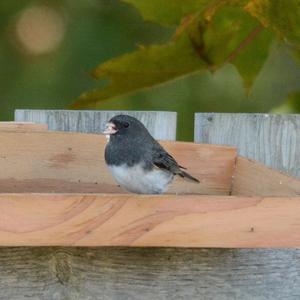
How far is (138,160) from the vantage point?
9.57 feet

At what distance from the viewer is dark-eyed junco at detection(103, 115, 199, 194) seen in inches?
109

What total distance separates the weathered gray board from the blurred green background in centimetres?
118

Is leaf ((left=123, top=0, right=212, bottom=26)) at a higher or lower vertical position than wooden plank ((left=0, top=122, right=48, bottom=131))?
higher

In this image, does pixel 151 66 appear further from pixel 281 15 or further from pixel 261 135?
pixel 261 135

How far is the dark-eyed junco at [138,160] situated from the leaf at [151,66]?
41cm

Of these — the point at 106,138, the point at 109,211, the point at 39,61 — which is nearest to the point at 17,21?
the point at 39,61

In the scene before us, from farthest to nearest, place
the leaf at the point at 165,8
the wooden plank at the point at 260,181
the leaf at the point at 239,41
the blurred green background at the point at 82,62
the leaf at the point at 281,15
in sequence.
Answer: the blurred green background at the point at 82,62 < the wooden plank at the point at 260,181 < the leaf at the point at 239,41 < the leaf at the point at 165,8 < the leaf at the point at 281,15

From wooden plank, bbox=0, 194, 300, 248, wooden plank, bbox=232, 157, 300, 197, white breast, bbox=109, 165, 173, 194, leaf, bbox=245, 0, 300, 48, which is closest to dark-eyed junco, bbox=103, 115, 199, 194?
white breast, bbox=109, 165, 173, 194

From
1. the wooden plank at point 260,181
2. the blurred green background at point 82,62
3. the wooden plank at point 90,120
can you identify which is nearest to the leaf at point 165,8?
the wooden plank at point 260,181

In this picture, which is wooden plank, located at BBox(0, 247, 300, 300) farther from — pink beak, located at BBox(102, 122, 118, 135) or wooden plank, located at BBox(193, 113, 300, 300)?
pink beak, located at BBox(102, 122, 118, 135)

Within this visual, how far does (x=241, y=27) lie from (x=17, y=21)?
180 centimetres

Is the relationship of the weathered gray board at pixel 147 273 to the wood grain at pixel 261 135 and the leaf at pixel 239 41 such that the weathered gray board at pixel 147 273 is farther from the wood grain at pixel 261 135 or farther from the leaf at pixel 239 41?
the leaf at pixel 239 41

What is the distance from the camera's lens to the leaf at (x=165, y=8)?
229 centimetres

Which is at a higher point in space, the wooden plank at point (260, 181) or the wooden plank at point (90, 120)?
the wooden plank at point (90, 120)
